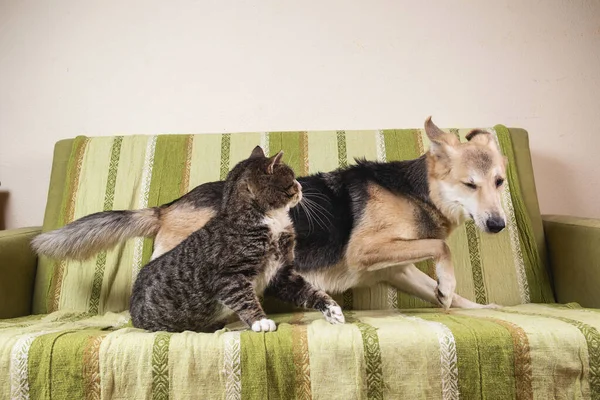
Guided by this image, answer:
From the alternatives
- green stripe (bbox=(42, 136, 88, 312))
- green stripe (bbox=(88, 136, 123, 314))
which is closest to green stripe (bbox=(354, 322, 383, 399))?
green stripe (bbox=(88, 136, 123, 314))

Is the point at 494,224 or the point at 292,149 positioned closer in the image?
the point at 494,224

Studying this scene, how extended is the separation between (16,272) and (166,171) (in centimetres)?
76

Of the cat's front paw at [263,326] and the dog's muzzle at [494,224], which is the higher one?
the dog's muzzle at [494,224]

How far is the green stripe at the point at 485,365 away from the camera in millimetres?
1395

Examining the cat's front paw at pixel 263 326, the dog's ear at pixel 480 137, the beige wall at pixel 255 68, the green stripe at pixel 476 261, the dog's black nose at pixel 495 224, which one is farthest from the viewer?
the beige wall at pixel 255 68

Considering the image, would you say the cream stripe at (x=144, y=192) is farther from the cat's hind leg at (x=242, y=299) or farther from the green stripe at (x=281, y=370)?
the green stripe at (x=281, y=370)

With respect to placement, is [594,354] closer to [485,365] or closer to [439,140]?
[485,365]

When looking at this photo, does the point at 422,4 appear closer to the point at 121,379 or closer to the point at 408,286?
the point at 408,286

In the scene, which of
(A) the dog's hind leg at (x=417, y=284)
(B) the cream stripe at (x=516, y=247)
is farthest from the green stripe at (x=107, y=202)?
(B) the cream stripe at (x=516, y=247)

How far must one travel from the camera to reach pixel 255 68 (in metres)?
2.73

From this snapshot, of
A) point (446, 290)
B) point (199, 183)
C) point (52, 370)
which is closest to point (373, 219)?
point (446, 290)

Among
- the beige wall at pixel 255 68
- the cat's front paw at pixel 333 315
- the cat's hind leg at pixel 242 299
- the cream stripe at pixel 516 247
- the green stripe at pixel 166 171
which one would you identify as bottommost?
the cat's front paw at pixel 333 315

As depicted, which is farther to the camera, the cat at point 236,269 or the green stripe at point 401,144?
the green stripe at point 401,144

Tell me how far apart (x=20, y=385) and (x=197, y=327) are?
1.76ft
